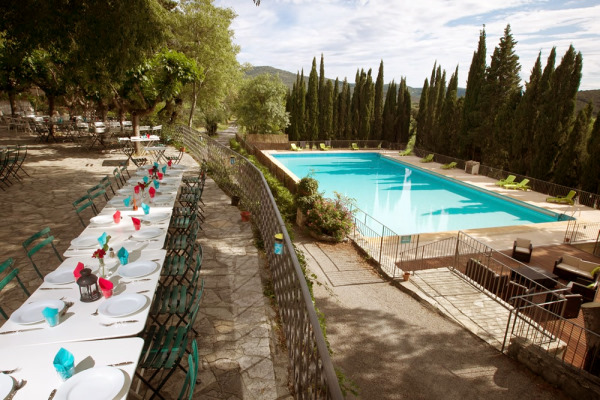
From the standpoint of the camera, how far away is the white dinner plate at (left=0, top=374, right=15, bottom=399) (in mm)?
1914

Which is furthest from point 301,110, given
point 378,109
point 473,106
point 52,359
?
point 52,359

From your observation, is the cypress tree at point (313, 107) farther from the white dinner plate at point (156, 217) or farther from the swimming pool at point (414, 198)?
the white dinner plate at point (156, 217)

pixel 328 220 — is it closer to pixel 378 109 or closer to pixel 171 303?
pixel 171 303

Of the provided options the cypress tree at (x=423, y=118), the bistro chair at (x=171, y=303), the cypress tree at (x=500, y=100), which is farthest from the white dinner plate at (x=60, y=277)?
the cypress tree at (x=423, y=118)

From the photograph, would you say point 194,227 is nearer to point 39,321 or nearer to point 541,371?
point 39,321

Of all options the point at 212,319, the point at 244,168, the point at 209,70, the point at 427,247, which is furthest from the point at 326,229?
the point at 209,70

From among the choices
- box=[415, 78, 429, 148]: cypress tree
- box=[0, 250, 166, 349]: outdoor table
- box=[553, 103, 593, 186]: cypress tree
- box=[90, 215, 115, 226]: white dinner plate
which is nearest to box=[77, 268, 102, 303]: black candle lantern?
box=[0, 250, 166, 349]: outdoor table

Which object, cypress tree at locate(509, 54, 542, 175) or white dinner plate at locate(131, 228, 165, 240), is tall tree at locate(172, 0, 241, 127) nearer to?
white dinner plate at locate(131, 228, 165, 240)

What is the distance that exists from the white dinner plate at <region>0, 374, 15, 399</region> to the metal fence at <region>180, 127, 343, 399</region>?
5.78 ft

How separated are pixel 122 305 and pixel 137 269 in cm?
64

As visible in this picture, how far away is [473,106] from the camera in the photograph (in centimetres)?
2448

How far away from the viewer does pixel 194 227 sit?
4691mm

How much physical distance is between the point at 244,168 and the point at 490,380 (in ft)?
18.9

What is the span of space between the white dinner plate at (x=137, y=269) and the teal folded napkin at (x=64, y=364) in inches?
48.4
